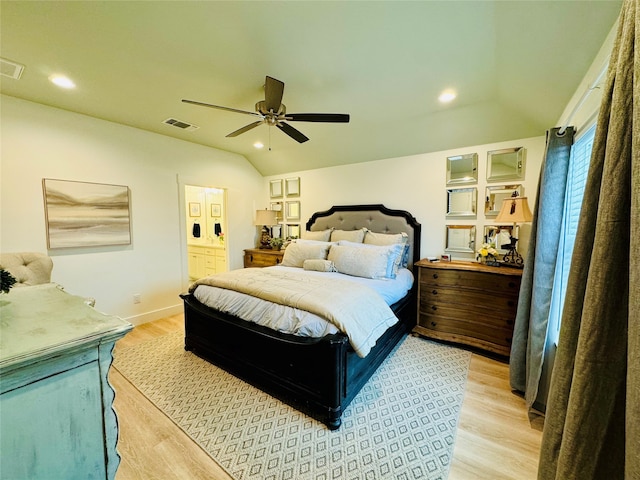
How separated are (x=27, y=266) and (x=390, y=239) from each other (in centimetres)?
383

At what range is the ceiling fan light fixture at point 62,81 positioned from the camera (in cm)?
229

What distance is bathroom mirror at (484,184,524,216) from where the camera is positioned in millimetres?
2974

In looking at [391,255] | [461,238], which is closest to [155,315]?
[391,255]

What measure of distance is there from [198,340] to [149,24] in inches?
105

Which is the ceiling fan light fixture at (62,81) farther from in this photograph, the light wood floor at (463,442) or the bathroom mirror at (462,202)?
the bathroom mirror at (462,202)

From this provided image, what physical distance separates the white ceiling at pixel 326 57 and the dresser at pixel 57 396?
194 cm

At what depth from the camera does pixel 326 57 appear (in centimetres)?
204

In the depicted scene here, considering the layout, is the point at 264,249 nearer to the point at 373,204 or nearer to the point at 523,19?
the point at 373,204

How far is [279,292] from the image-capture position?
2.17 m

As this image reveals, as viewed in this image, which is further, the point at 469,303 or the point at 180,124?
the point at 180,124

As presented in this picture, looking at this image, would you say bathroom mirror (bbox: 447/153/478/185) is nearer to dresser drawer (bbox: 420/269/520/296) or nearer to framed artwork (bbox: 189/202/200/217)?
dresser drawer (bbox: 420/269/520/296)


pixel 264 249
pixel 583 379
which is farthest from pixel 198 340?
pixel 583 379

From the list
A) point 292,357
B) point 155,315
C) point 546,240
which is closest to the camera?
point 546,240

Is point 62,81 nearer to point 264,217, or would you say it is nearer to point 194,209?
point 264,217
